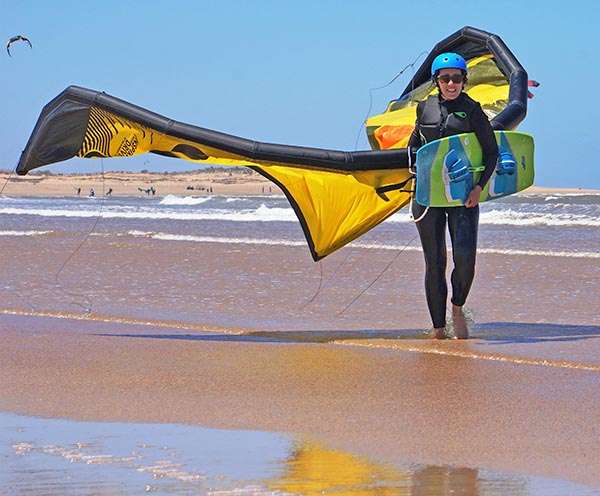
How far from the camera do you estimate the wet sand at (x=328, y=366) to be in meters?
4.79

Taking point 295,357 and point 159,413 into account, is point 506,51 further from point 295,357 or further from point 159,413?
point 159,413

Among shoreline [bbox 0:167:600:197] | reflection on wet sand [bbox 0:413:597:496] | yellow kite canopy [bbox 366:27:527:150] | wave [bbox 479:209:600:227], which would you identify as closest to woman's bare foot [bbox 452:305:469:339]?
yellow kite canopy [bbox 366:27:527:150]

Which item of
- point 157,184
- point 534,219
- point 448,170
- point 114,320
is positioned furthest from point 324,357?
point 157,184

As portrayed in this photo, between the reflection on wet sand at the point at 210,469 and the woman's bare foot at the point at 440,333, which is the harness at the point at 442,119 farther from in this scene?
the reflection on wet sand at the point at 210,469

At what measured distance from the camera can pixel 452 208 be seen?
7.18 meters

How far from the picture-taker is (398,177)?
7574 mm

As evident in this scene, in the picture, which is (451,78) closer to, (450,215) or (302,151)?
(450,215)

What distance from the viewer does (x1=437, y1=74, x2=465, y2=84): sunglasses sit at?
6945mm

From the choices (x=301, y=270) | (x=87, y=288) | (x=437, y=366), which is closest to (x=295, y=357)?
(x=437, y=366)

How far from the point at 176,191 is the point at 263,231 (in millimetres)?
61850

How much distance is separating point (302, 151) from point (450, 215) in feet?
3.28

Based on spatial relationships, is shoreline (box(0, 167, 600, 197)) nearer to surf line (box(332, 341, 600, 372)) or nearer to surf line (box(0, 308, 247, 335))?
surf line (box(0, 308, 247, 335))

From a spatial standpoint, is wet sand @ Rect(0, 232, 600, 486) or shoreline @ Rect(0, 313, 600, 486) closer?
shoreline @ Rect(0, 313, 600, 486)

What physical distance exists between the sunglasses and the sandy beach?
155 cm
